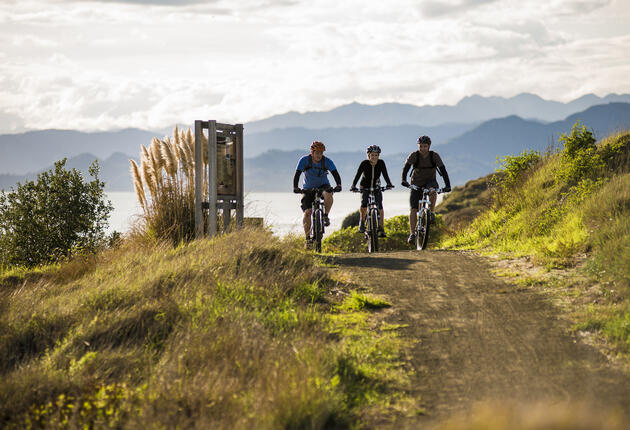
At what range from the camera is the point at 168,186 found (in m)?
12.6

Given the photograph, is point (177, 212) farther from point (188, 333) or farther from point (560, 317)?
point (560, 317)

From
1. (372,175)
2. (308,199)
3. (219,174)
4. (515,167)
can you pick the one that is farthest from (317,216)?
(515,167)

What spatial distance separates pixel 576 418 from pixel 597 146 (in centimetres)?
1141

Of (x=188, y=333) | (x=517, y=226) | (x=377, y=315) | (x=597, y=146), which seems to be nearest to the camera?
(x=188, y=333)

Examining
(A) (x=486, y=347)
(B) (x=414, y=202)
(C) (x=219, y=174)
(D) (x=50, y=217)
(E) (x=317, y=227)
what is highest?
(C) (x=219, y=174)

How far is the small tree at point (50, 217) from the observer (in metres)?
14.9

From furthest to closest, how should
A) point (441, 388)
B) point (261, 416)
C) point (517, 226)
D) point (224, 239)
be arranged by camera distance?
point (517, 226) → point (224, 239) → point (441, 388) → point (261, 416)

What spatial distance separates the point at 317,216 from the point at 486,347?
21.2ft

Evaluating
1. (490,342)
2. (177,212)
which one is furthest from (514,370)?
(177,212)

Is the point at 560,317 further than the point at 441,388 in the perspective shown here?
Yes

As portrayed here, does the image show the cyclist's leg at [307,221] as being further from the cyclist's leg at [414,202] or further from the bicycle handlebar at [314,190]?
the cyclist's leg at [414,202]

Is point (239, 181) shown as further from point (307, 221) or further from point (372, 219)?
point (372, 219)

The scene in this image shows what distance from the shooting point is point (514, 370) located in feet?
16.5

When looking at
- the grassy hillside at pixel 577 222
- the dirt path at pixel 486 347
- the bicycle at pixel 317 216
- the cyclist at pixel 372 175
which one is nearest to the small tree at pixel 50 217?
the bicycle at pixel 317 216
